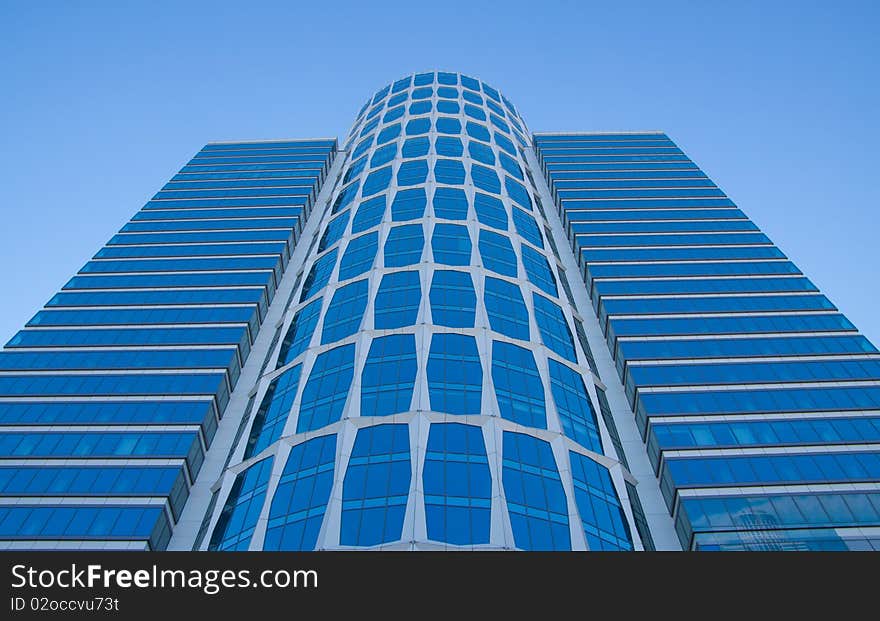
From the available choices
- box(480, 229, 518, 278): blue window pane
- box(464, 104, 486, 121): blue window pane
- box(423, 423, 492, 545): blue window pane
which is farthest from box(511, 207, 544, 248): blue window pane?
box(423, 423, 492, 545): blue window pane

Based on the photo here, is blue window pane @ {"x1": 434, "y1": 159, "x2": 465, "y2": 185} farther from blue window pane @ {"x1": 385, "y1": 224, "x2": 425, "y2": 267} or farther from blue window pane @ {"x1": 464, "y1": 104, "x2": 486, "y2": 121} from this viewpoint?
blue window pane @ {"x1": 464, "y1": 104, "x2": 486, "y2": 121}

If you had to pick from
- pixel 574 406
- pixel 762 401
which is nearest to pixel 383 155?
pixel 574 406

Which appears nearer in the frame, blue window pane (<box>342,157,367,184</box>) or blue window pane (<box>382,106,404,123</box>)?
blue window pane (<box>342,157,367,184</box>)

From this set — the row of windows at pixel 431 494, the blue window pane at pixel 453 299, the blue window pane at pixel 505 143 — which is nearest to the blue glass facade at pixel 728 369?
the blue window pane at pixel 505 143

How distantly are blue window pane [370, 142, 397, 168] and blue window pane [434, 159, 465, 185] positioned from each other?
8079mm

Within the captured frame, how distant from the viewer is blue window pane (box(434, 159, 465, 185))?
7875cm

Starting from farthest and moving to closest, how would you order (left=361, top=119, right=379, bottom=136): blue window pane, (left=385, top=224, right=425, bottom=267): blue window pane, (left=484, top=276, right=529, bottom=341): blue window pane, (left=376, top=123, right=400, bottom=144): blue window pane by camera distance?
(left=361, top=119, right=379, bottom=136): blue window pane
(left=376, top=123, right=400, bottom=144): blue window pane
(left=385, top=224, right=425, bottom=267): blue window pane
(left=484, top=276, right=529, bottom=341): blue window pane

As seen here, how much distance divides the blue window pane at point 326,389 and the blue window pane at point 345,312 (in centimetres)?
218

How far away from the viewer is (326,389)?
51.3 m

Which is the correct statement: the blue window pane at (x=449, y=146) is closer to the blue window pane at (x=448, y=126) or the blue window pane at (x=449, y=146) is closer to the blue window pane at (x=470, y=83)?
the blue window pane at (x=448, y=126)
